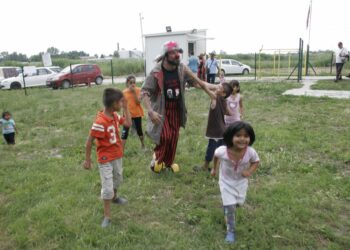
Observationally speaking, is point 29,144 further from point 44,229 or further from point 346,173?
point 346,173

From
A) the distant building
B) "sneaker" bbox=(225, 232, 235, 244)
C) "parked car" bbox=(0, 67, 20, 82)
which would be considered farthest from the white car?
"sneaker" bbox=(225, 232, 235, 244)

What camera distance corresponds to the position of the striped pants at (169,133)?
4984mm

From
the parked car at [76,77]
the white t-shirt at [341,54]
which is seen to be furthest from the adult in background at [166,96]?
the parked car at [76,77]

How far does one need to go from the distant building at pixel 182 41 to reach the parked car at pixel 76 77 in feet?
12.1

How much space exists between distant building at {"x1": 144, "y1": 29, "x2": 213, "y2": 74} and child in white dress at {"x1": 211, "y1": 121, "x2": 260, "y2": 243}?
1713 cm

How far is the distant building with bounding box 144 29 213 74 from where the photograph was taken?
66.3 ft

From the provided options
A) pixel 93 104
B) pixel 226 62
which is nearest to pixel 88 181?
pixel 93 104

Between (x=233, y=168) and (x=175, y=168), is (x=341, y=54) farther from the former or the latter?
(x=233, y=168)

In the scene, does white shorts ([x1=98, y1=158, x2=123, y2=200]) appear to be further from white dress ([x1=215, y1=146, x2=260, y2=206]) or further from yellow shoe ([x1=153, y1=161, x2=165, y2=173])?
yellow shoe ([x1=153, y1=161, x2=165, y2=173])

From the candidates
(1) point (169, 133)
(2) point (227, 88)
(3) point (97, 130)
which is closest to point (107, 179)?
(3) point (97, 130)

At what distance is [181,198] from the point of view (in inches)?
174

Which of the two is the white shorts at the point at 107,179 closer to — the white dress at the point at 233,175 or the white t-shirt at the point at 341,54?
the white dress at the point at 233,175

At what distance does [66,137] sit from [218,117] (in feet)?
13.8

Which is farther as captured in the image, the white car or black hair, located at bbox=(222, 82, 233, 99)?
the white car
